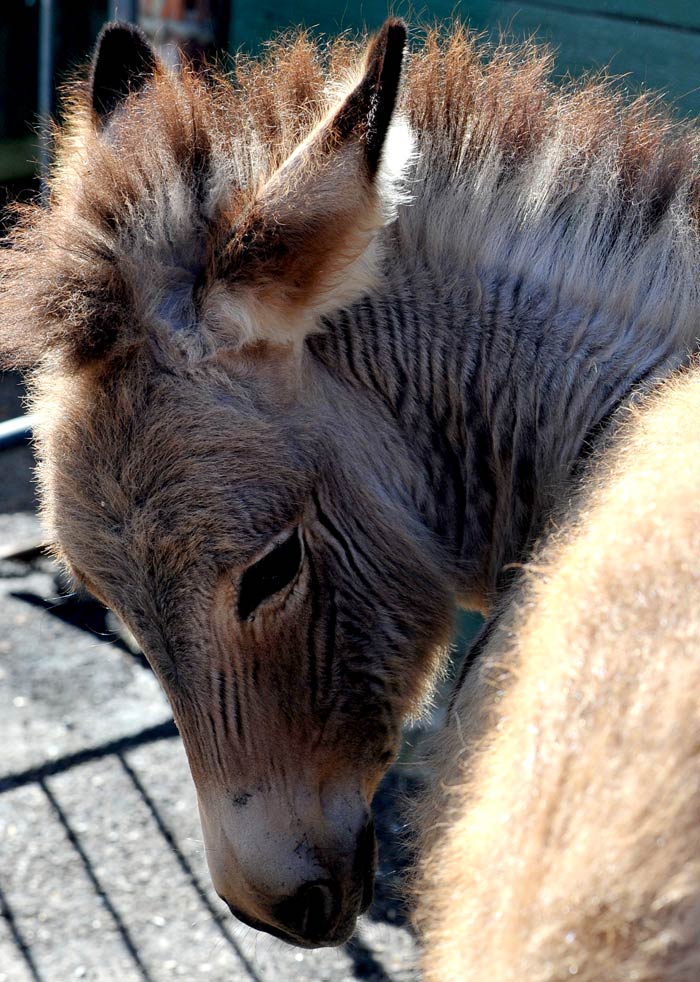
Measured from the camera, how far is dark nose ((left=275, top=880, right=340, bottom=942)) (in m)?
2.12

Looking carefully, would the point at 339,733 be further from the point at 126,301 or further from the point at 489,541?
the point at 126,301

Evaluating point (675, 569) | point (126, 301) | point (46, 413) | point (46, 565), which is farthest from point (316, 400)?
point (46, 565)

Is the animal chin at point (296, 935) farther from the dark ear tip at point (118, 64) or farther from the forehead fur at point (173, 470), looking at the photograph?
the dark ear tip at point (118, 64)

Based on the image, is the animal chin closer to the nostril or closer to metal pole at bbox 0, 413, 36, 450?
the nostril

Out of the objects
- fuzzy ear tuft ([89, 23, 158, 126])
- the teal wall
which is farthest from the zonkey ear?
the teal wall

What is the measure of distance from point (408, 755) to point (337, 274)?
2.95m

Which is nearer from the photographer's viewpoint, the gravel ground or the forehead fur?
the forehead fur

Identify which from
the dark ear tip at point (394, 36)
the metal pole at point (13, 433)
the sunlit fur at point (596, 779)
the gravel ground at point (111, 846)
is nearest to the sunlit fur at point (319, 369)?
the dark ear tip at point (394, 36)

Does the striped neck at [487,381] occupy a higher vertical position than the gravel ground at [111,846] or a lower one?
higher

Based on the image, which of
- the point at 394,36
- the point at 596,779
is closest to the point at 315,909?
the point at 596,779

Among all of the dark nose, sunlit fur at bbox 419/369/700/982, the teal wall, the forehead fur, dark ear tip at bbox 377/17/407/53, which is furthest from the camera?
the teal wall

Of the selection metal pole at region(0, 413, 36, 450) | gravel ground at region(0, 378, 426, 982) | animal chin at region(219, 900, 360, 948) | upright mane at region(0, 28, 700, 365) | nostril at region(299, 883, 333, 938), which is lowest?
gravel ground at region(0, 378, 426, 982)

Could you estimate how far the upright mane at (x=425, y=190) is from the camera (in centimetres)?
206

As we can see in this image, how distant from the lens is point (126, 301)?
2068mm
